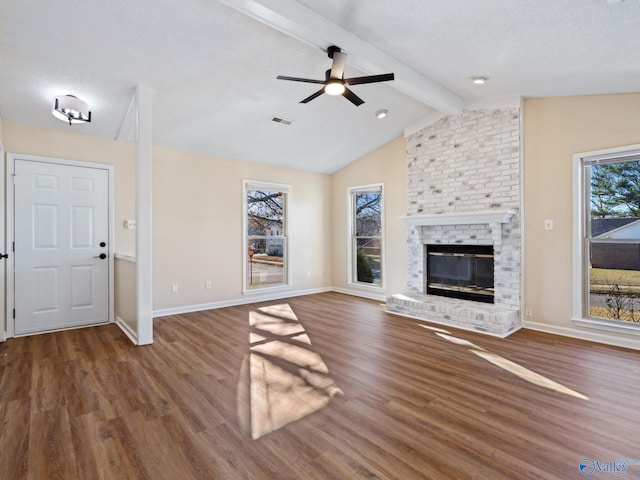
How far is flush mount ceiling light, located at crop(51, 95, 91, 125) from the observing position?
3.58 metres

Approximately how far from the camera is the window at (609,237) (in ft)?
12.3

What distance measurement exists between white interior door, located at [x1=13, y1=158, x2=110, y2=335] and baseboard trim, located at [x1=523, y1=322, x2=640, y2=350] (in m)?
5.82

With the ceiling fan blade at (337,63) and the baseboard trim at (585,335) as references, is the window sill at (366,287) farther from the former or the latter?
the ceiling fan blade at (337,63)

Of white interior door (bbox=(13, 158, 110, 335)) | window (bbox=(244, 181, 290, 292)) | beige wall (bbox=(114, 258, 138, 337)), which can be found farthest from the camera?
window (bbox=(244, 181, 290, 292))

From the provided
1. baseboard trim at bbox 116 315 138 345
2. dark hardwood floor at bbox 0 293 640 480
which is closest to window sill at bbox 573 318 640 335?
dark hardwood floor at bbox 0 293 640 480

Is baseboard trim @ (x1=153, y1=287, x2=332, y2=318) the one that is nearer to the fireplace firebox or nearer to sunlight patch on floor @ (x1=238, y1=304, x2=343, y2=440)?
sunlight patch on floor @ (x1=238, y1=304, x2=343, y2=440)

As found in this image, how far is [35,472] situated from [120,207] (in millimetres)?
3788

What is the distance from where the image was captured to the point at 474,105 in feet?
15.8

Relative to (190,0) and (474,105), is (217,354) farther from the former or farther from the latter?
(474,105)

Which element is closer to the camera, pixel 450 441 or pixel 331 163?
pixel 450 441

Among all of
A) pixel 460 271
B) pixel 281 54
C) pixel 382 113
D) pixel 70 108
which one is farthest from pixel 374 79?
pixel 460 271

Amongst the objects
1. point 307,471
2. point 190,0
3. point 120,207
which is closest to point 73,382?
point 307,471

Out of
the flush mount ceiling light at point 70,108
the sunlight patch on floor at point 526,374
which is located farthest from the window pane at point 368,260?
the flush mount ceiling light at point 70,108

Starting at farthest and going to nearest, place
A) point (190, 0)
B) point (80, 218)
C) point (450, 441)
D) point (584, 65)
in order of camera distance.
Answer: point (80, 218) → point (584, 65) → point (190, 0) → point (450, 441)
